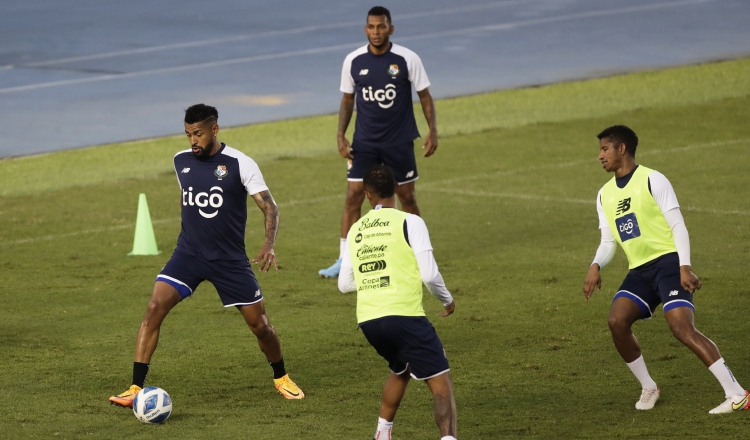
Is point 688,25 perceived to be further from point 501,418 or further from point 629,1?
point 501,418

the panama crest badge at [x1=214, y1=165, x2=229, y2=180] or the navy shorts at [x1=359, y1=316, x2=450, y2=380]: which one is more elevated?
the panama crest badge at [x1=214, y1=165, x2=229, y2=180]

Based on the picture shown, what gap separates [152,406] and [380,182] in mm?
2126

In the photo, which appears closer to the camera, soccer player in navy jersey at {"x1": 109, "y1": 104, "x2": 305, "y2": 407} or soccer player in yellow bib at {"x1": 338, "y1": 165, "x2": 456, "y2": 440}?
soccer player in yellow bib at {"x1": 338, "y1": 165, "x2": 456, "y2": 440}

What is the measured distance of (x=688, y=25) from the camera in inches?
1180

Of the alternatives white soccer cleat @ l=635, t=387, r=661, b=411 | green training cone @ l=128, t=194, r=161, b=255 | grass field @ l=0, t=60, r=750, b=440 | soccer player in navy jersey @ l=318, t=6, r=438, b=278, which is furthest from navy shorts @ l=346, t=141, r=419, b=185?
white soccer cleat @ l=635, t=387, r=661, b=411

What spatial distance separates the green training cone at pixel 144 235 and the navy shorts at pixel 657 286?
6499 mm

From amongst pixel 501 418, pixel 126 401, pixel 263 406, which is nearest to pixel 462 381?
pixel 501 418

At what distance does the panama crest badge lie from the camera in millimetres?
8242

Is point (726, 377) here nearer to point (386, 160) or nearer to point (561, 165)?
point (386, 160)

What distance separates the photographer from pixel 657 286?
7.85m

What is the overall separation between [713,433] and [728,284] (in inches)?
162

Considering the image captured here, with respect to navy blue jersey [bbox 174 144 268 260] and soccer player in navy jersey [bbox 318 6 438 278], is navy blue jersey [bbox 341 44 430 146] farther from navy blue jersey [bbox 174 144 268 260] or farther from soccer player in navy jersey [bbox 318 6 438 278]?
navy blue jersey [bbox 174 144 268 260]

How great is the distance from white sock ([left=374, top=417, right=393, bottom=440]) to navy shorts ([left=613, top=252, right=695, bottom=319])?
78.0 inches

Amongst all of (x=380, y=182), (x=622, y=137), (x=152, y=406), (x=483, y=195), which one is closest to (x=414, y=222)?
(x=380, y=182)
